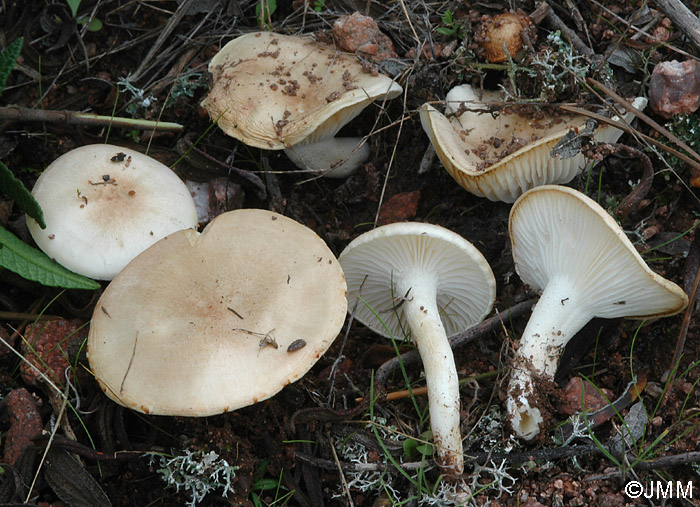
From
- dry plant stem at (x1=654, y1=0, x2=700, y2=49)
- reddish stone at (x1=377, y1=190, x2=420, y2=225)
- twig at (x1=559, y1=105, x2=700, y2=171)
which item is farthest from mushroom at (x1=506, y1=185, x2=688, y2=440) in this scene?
dry plant stem at (x1=654, y1=0, x2=700, y2=49)

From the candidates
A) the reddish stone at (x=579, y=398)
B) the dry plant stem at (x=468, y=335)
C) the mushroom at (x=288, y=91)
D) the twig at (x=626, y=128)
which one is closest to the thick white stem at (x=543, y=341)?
the reddish stone at (x=579, y=398)

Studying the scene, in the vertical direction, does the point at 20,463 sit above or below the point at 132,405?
below

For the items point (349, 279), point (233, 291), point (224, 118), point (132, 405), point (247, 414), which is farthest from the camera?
point (349, 279)

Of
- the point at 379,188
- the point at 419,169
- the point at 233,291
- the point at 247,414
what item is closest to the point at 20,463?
the point at 247,414

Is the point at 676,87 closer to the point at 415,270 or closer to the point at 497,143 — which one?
the point at 497,143

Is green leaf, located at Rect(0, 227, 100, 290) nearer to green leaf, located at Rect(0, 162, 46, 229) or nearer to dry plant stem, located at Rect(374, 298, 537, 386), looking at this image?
green leaf, located at Rect(0, 162, 46, 229)

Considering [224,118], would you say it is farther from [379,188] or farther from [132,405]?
[132,405]

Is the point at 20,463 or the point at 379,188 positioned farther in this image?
the point at 379,188

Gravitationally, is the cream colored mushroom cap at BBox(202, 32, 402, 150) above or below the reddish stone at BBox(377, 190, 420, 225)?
above
